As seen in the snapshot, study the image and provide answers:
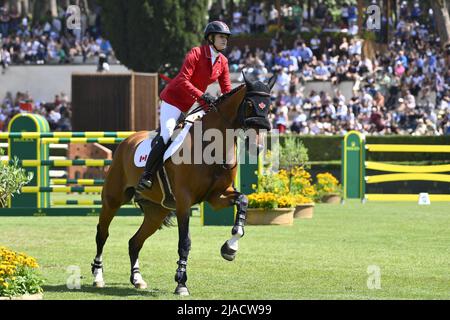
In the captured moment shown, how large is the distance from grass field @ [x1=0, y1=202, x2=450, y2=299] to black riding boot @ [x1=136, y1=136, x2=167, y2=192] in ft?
3.76

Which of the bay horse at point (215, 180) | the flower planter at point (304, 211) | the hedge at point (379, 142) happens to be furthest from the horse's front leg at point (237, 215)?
the hedge at point (379, 142)

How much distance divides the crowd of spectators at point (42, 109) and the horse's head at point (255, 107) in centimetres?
2757

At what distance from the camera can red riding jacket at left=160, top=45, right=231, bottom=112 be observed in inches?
485

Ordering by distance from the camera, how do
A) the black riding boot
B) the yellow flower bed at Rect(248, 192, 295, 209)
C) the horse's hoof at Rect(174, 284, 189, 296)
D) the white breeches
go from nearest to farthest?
the horse's hoof at Rect(174, 284, 189, 296) < the black riding boot < the white breeches < the yellow flower bed at Rect(248, 192, 295, 209)

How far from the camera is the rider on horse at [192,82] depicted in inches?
485

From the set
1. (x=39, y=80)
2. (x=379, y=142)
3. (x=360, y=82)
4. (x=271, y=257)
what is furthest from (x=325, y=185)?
(x=39, y=80)

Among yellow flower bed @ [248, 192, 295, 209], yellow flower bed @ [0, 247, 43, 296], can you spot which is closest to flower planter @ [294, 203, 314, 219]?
yellow flower bed @ [248, 192, 295, 209]

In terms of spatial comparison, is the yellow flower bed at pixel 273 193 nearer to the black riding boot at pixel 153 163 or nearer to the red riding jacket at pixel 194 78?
the red riding jacket at pixel 194 78

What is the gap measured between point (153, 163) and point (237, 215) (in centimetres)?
119

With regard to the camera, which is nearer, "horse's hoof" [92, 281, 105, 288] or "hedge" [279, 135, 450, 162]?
"horse's hoof" [92, 281, 105, 288]

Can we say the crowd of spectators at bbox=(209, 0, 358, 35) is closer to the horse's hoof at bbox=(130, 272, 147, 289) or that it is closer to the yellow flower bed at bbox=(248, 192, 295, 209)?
the yellow flower bed at bbox=(248, 192, 295, 209)

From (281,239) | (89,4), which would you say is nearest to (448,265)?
(281,239)

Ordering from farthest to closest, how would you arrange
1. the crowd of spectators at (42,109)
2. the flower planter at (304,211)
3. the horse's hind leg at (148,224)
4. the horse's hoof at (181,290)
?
the crowd of spectators at (42,109) < the flower planter at (304,211) < the horse's hind leg at (148,224) < the horse's hoof at (181,290)
